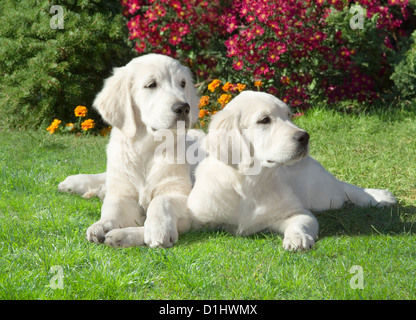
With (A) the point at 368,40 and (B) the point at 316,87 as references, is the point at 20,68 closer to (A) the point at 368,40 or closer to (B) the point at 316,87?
(B) the point at 316,87

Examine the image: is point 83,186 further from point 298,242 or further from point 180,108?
point 298,242

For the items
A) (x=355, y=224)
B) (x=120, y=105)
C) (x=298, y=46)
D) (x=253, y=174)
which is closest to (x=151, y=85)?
(x=120, y=105)

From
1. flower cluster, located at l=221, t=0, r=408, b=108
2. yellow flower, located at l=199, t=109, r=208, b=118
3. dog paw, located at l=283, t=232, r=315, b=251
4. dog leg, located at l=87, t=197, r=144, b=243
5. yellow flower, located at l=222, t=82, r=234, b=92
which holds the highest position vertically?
flower cluster, located at l=221, t=0, r=408, b=108

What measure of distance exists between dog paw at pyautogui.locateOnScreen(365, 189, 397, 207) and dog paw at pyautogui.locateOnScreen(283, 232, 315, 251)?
47.7 inches

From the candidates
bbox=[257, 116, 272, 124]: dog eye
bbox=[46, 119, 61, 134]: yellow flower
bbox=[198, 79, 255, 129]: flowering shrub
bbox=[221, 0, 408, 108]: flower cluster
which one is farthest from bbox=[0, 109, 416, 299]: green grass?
bbox=[221, 0, 408, 108]: flower cluster

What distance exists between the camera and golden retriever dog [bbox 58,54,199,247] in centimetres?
361

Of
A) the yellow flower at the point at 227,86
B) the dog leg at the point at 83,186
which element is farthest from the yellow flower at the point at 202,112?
the dog leg at the point at 83,186

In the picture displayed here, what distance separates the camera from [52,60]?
7348mm

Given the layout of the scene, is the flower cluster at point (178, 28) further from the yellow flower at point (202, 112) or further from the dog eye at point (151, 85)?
the dog eye at point (151, 85)

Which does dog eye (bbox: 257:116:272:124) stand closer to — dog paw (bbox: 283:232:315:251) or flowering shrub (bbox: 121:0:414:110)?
dog paw (bbox: 283:232:315:251)

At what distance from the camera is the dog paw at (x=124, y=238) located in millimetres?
3268

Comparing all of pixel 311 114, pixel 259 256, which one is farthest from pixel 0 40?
pixel 259 256

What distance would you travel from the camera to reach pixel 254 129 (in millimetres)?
3354

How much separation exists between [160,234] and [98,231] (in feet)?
1.30
